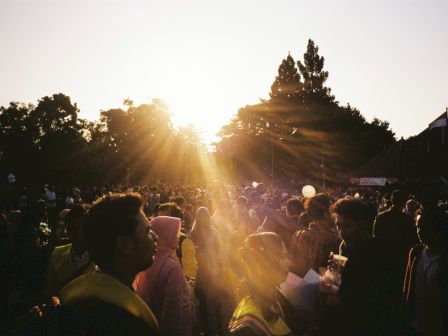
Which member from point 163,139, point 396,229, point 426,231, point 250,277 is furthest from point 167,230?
point 163,139

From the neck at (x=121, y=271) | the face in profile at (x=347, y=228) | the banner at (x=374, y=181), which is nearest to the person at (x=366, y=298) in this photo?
the face in profile at (x=347, y=228)

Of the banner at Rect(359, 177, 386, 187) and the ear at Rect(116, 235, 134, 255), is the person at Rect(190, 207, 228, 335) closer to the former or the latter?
the ear at Rect(116, 235, 134, 255)

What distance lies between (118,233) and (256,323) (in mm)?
1067

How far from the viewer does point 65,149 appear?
54.1m

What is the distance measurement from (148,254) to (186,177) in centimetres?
6947

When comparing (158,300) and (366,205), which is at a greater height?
(366,205)

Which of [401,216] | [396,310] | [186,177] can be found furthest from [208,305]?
[186,177]

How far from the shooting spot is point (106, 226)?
2.06 meters

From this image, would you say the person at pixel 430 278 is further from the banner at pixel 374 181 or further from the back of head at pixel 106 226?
the banner at pixel 374 181

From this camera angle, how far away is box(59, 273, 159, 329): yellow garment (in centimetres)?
162

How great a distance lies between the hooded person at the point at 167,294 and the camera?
2945mm

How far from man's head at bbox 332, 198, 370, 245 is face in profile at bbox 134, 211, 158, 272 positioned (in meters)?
1.98

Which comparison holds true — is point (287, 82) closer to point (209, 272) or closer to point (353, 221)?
point (209, 272)

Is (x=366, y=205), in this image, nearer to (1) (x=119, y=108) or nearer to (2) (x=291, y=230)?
(2) (x=291, y=230)
